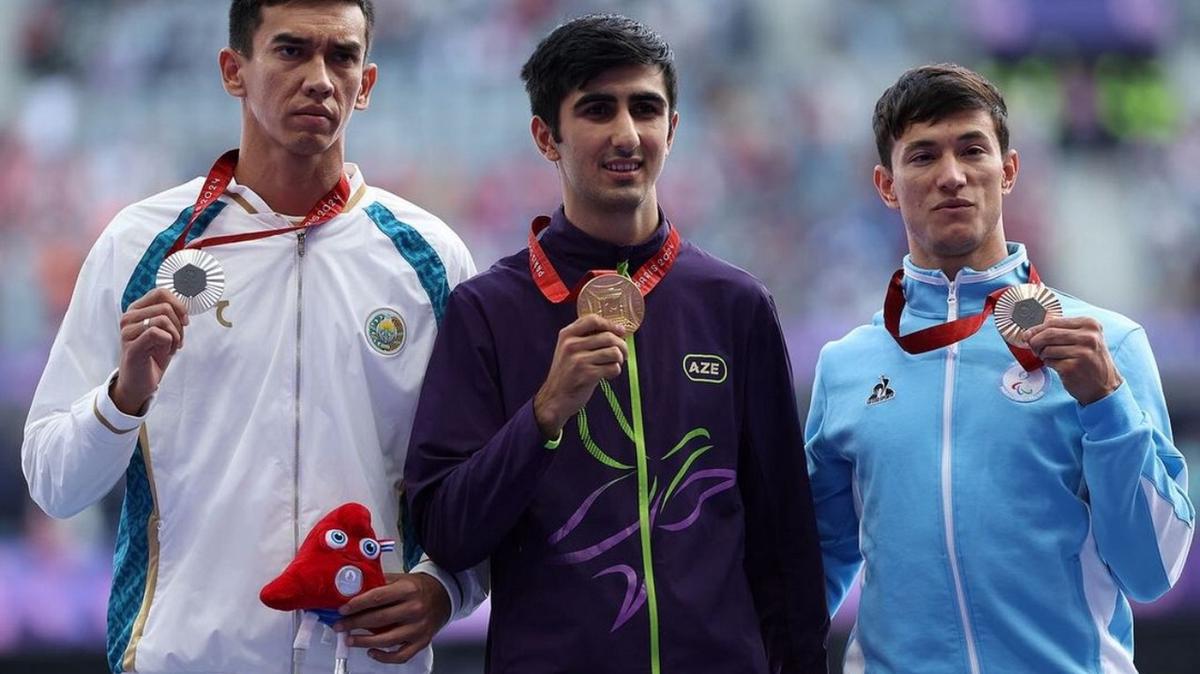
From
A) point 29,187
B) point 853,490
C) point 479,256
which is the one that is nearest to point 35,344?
point 29,187

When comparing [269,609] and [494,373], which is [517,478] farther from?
[269,609]

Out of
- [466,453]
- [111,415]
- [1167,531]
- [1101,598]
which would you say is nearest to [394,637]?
[466,453]

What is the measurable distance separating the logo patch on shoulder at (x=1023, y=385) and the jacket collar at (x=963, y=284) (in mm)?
162

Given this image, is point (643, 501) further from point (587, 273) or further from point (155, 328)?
point (155, 328)

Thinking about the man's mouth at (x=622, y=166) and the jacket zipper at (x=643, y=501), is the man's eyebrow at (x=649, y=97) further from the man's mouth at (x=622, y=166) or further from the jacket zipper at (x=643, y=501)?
the jacket zipper at (x=643, y=501)

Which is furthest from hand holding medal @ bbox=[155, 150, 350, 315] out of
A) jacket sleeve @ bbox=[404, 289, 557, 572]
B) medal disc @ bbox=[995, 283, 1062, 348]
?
medal disc @ bbox=[995, 283, 1062, 348]

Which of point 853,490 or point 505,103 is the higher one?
point 505,103

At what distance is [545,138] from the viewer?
294cm

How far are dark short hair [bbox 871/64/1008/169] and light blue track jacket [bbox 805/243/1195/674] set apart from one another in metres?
0.31

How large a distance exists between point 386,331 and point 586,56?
63 centimetres

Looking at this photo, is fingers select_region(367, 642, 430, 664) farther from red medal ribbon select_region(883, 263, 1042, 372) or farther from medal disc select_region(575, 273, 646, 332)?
red medal ribbon select_region(883, 263, 1042, 372)

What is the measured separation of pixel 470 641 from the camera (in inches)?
297

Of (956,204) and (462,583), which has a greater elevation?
(956,204)

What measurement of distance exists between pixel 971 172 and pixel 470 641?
200 inches
